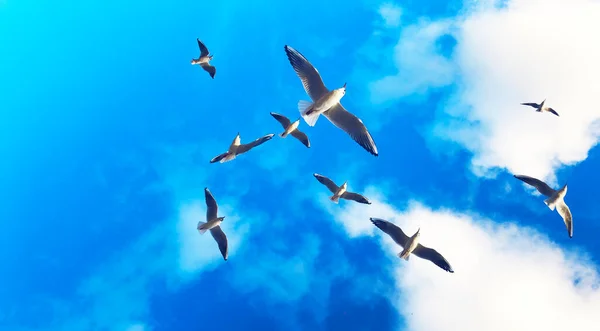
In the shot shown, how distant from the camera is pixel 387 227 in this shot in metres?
13.8

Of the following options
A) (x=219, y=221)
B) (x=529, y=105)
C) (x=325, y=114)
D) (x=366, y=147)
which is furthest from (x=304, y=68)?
(x=529, y=105)

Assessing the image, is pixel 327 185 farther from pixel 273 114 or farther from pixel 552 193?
pixel 552 193

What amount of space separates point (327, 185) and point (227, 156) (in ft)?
10.6

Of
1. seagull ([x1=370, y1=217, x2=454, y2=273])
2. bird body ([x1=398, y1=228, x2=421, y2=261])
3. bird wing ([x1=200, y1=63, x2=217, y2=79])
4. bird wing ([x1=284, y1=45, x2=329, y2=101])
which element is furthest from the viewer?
bird wing ([x1=200, y1=63, x2=217, y2=79])

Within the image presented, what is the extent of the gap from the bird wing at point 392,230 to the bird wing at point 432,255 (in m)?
0.48

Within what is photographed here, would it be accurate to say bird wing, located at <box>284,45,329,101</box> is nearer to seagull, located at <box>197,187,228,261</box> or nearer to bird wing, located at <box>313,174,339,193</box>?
bird wing, located at <box>313,174,339,193</box>

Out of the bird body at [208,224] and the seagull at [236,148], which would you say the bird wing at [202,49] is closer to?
the seagull at [236,148]

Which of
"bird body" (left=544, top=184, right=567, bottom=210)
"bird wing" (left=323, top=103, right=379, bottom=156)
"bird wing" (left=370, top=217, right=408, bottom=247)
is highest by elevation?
"bird body" (left=544, top=184, right=567, bottom=210)

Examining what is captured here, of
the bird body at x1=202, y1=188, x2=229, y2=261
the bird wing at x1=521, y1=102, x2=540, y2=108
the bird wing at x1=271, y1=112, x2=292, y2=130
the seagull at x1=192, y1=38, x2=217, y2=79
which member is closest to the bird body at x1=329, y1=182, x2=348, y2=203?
the bird wing at x1=271, y1=112, x2=292, y2=130

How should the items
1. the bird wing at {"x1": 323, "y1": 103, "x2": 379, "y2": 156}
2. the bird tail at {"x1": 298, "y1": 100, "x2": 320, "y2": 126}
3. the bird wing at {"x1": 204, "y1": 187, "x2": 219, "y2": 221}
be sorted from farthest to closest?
the bird wing at {"x1": 204, "y1": 187, "x2": 219, "y2": 221} < the bird wing at {"x1": 323, "y1": 103, "x2": 379, "y2": 156} < the bird tail at {"x1": 298, "y1": 100, "x2": 320, "y2": 126}

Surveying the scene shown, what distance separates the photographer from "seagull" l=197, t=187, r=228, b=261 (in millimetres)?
15188

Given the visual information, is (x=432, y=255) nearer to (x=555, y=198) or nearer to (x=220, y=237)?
(x=555, y=198)

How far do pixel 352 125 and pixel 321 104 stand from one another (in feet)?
3.49

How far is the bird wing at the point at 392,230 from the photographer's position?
13.6 metres
